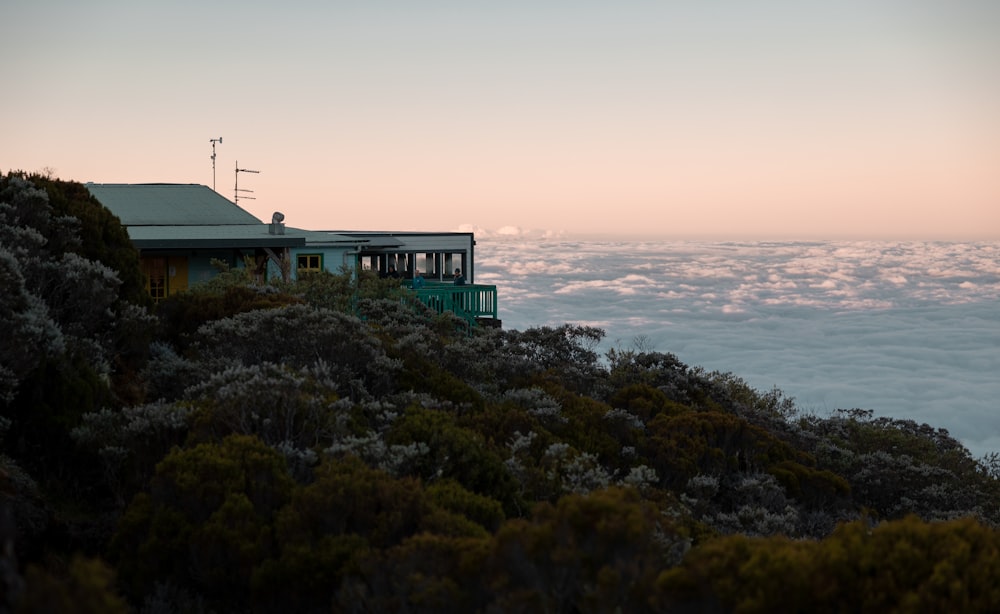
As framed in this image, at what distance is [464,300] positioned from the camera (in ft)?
101

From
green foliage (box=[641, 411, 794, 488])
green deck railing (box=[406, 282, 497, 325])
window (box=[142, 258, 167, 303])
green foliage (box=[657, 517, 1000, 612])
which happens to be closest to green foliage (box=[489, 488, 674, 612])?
→ green foliage (box=[657, 517, 1000, 612])

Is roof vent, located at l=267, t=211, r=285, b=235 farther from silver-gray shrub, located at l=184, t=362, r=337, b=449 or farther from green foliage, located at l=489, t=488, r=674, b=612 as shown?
green foliage, located at l=489, t=488, r=674, b=612

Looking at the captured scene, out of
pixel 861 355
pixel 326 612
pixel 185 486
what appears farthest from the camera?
pixel 861 355

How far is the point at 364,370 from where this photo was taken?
12203 mm

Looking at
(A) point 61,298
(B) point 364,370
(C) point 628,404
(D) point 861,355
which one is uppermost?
(A) point 61,298

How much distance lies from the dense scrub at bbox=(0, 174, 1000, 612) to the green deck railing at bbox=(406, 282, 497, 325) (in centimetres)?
1277

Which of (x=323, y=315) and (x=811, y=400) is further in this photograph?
(x=811, y=400)

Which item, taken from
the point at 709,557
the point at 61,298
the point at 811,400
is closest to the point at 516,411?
the point at 61,298

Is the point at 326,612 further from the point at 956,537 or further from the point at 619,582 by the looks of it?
the point at 956,537

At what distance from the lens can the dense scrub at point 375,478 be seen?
17.1 ft

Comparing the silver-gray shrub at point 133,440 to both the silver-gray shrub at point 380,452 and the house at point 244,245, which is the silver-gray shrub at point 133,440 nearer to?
the silver-gray shrub at point 380,452

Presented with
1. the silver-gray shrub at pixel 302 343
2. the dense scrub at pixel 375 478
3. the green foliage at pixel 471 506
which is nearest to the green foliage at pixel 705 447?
the dense scrub at pixel 375 478

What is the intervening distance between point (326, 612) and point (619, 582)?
2.32 m

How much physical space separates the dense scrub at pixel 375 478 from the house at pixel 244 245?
358 inches
